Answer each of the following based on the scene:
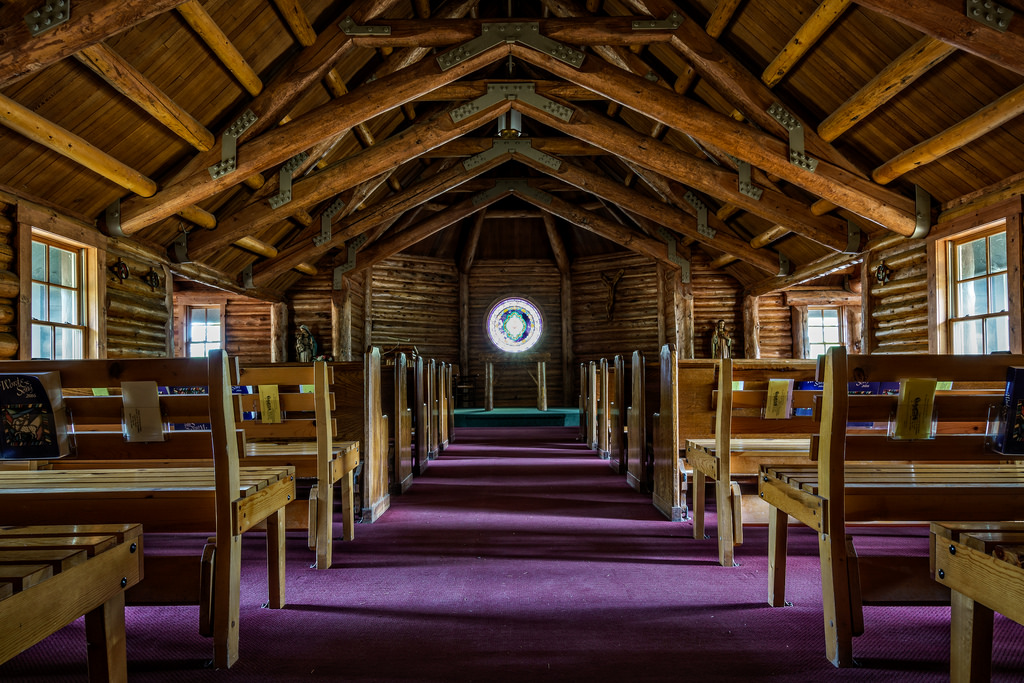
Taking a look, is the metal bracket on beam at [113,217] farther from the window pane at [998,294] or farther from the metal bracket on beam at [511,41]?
the window pane at [998,294]

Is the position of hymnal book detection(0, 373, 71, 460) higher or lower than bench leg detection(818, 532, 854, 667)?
higher

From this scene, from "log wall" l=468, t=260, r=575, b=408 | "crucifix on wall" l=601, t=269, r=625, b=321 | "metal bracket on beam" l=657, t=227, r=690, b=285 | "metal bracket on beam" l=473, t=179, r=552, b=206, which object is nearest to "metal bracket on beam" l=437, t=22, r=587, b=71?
"metal bracket on beam" l=473, t=179, r=552, b=206

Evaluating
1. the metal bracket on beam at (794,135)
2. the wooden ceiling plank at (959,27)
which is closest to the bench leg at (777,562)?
the wooden ceiling plank at (959,27)

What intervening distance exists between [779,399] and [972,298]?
4.27 meters

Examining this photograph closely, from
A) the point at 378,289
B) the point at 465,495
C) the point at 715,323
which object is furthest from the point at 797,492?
the point at 378,289

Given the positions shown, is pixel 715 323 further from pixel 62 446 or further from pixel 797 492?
pixel 62 446

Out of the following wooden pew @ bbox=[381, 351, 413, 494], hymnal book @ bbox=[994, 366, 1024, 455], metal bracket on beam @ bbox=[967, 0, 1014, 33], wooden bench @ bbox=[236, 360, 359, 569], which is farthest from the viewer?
wooden pew @ bbox=[381, 351, 413, 494]

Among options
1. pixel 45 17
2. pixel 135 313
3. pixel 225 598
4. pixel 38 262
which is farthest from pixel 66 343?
pixel 225 598

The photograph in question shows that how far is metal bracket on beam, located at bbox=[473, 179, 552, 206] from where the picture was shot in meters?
11.7

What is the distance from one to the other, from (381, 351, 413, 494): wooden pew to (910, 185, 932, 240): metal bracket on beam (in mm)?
5339

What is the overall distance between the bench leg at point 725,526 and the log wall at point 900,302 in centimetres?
487

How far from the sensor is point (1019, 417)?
196 centimetres

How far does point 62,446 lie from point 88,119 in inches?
174

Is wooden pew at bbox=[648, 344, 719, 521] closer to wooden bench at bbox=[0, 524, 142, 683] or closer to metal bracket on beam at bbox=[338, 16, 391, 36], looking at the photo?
wooden bench at bbox=[0, 524, 142, 683]
